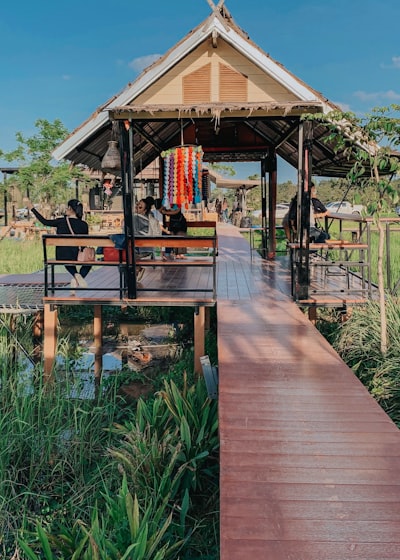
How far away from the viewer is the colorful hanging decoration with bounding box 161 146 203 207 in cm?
726

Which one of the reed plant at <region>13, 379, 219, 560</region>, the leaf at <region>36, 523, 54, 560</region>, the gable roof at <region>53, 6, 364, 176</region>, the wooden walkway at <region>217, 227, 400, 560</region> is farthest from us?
the gable roof at <region>53, 6, 364, 176</region>

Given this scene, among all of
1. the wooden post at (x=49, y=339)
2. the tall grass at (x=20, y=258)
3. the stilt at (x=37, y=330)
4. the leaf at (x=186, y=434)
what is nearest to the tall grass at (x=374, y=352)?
the leaf at (x=186, y=434)

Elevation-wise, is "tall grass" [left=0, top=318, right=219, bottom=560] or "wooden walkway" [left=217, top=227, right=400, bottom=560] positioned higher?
"wooden walkway" [left=217, top=227, right=400, bottom=560]

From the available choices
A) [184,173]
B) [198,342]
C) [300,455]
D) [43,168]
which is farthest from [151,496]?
[43,168]

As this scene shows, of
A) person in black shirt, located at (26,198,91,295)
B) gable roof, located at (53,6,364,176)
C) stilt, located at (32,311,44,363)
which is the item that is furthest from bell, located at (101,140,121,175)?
stilt, located at (32,311,44,363)

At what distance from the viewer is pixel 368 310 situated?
17.9 ft

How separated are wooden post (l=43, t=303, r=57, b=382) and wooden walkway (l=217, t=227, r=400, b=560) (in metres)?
2.20

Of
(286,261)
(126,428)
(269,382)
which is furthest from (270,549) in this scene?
(286,261)

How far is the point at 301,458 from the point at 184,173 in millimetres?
5312

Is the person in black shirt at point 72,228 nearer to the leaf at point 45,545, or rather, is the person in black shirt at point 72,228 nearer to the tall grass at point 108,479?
the tall grass at point 108,479

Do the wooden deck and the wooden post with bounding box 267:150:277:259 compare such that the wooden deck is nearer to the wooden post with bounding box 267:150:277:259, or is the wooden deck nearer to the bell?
the bell

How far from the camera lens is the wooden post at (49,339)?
5.76 meters

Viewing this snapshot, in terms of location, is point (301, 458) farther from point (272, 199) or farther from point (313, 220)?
point (272, 199)

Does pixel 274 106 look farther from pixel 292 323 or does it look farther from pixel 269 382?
pixel 269 382
